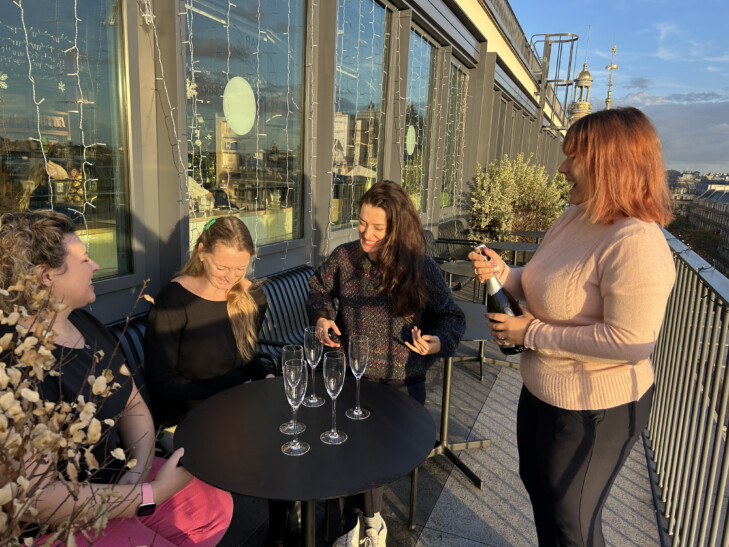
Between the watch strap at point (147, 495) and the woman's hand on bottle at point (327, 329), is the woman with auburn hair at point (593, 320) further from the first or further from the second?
the watch strap at point (147, 495)

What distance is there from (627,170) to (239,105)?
2678 mm

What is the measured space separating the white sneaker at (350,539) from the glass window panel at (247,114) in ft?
6.37

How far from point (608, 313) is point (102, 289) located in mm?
2295

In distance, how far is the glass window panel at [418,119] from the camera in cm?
664

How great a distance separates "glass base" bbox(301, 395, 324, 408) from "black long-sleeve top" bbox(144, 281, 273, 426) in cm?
64

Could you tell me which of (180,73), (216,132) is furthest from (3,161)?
(216,132)

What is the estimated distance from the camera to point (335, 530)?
7.79 ft

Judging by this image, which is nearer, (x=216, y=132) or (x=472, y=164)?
(x=216, y=132)

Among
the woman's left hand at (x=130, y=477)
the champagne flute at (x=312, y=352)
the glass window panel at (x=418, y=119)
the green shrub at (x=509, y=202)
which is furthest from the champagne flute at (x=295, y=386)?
the green shrub at (x=509, y=202)

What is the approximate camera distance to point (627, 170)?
1445 mm

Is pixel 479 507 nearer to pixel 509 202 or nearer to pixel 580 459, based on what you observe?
pixel 580 459

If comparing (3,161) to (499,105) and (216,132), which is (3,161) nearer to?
(216,132)

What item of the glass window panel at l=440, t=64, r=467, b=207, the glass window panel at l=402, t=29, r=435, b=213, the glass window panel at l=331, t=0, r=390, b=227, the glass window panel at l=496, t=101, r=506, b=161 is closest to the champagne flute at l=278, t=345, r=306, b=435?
the glass window panel at l=331, t=0, r=390, b=227

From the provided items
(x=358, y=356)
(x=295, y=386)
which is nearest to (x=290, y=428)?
(x=295, y=386)
